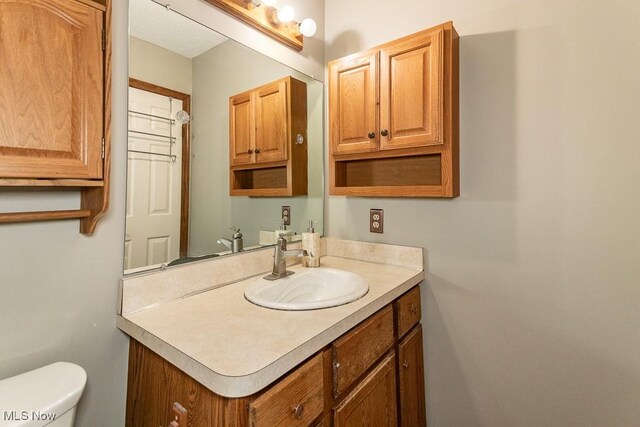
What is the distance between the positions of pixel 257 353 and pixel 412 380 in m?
Result: 0.91

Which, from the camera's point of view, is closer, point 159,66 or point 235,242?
point 159,66

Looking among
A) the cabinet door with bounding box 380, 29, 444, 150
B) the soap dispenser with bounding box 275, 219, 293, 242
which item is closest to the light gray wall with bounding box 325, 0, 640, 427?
the cabinet door with bounding box 380, 29, 444, 150

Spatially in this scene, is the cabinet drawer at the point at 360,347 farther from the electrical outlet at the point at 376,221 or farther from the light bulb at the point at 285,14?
the light bulb at the point at 285,14

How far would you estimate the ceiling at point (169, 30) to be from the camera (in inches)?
38.9

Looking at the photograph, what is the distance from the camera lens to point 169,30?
1074 millimetres

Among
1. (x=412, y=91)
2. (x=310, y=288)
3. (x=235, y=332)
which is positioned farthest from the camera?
(x=310, y=288)

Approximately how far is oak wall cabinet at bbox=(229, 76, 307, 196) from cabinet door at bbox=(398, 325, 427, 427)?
90 cm

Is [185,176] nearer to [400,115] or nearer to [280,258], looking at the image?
[280,258]

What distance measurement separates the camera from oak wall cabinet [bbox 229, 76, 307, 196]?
134 cm

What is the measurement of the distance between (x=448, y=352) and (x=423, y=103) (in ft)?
3.62

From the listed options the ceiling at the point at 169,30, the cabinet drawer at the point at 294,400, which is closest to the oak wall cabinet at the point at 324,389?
the cabinet drawer at the point at 294,400

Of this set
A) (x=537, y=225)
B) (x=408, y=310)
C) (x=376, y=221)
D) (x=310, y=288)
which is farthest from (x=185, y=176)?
(x=537, y=225)

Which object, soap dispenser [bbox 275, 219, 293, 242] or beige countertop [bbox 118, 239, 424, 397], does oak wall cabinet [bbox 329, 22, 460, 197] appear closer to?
soap dispenser [bbox 275, 219, 293, 242]

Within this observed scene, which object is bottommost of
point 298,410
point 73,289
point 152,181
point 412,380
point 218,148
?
point 412,380
